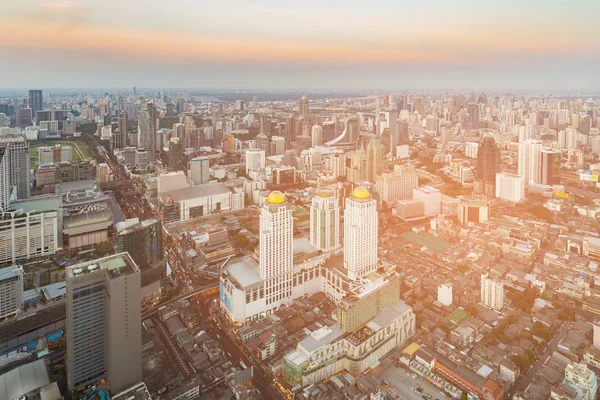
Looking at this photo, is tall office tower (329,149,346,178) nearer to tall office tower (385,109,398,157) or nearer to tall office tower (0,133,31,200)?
tall office tower (385,109,398,157)

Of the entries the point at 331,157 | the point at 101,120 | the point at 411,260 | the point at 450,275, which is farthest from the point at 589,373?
the point at 101,120

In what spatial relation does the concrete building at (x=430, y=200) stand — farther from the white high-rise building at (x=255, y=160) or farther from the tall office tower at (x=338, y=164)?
the white high-rise building at (x=255, y=160)

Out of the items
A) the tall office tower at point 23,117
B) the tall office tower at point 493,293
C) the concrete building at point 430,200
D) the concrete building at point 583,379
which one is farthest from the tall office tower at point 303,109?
the concrete building at point 583,379

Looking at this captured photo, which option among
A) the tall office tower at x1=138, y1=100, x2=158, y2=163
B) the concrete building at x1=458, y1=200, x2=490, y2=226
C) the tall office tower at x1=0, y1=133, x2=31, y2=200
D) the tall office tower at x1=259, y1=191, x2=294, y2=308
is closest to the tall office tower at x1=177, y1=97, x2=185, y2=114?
the tall office tower at x1=138, y1=100, x2=158, y2=163

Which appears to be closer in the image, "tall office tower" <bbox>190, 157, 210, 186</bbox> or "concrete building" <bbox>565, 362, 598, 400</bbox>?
"concrete building" <bbox>565, 362, 598, 400</bbox>

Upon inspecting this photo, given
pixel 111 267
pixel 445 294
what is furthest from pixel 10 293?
pixel 445 294

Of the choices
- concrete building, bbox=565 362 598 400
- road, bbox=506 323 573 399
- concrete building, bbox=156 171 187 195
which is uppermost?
concrete building, bbox=156 171 187 195
